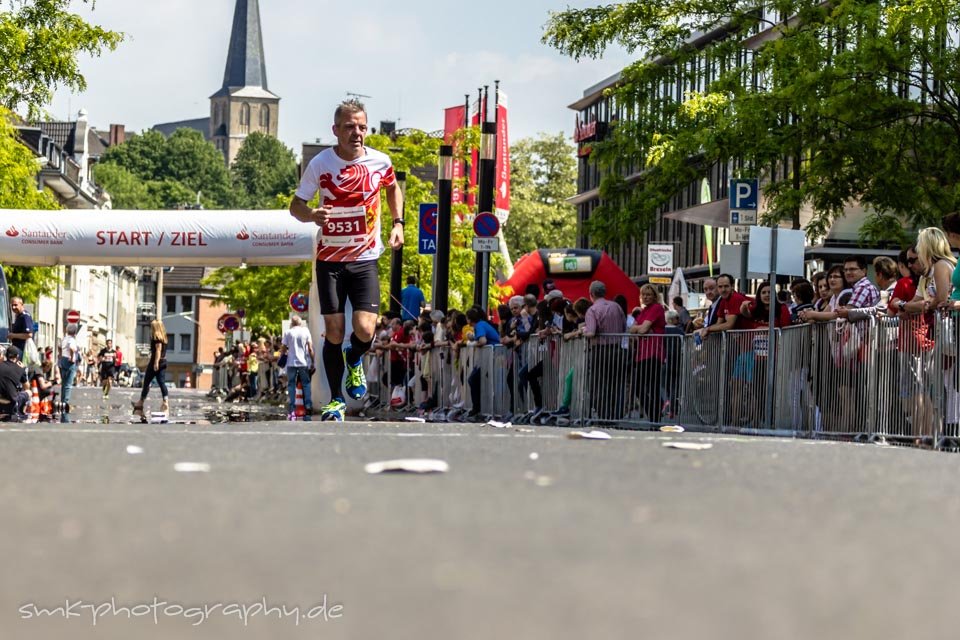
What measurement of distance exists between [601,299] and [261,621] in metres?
16.5

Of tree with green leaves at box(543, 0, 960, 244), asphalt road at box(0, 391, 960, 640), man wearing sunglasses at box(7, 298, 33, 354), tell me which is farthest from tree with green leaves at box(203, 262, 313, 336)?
asphalt road at box(0, 391, 960, 640)

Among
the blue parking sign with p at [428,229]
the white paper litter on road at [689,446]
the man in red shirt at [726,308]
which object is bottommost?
the white paper litter on road at [689,446]

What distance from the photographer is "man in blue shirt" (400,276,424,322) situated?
30.5 meters

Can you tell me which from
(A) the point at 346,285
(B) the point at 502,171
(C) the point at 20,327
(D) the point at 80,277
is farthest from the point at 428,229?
(D) the point at 80,277

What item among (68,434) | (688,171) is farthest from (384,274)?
(68,434)

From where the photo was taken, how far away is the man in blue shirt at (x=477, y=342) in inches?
922

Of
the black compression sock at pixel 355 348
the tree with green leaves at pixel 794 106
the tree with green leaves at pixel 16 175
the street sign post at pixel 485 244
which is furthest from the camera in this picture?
the tree with green leaves at pixel 16 175

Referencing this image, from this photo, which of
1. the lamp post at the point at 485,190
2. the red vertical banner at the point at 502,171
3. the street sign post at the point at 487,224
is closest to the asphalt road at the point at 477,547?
the street sign post at the point at 487,224

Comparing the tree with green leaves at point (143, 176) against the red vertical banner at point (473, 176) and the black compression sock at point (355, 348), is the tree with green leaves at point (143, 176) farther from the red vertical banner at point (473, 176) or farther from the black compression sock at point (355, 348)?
the black compression sock at point (355, 348)

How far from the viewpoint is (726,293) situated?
18688 millimetres

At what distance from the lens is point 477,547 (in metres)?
4.83

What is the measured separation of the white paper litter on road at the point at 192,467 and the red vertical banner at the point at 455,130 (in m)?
44.6

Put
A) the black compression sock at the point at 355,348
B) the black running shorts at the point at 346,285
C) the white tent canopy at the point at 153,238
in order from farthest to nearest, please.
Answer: the white tent canopy at the point at 153,238 → the black compression sock at the point at 355,348 → the black running shorts at the point at 346,285

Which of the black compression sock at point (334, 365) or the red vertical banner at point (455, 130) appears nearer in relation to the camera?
the black compression sock at point (334, 365)
